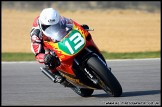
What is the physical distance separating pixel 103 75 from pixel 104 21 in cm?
2456

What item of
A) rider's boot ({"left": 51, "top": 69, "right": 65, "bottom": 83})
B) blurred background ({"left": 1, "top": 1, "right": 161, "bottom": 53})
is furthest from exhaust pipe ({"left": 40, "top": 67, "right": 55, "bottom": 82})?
blurred background ({"left": 1, "top": 1, "right": 161, "bottom": 53})

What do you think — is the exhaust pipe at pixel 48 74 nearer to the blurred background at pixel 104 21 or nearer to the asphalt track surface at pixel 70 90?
the asphalt track surface at pixel 70 90

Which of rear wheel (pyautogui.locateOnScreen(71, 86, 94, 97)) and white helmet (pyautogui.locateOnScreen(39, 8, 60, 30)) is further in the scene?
rear wheel (pyautogui.locateOnScreen(71, 86, 94, 97))

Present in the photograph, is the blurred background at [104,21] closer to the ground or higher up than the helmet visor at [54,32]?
closer to the ground

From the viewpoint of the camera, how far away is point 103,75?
923 cm

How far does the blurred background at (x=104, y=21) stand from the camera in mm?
23605

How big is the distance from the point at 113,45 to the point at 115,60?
722cm

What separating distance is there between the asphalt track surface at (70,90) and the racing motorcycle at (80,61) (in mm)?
256

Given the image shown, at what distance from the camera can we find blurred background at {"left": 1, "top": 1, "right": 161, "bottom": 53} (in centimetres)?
2360

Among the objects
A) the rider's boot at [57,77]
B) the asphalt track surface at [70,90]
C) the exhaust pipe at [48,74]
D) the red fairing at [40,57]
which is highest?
Answer: the red fairing at [40,57]

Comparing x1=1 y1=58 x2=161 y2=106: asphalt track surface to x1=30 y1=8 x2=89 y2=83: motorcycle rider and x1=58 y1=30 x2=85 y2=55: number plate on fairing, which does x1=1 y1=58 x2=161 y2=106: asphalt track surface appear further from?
x1=58 y1=30 x2=85 y2=55: number plate on fairing

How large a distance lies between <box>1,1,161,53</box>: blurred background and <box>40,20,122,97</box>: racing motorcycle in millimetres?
11184

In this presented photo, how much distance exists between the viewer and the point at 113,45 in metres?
23.2

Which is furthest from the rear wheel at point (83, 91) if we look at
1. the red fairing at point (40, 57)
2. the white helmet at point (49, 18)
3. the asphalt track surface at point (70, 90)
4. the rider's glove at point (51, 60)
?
the white helmet at point (49, 18)
